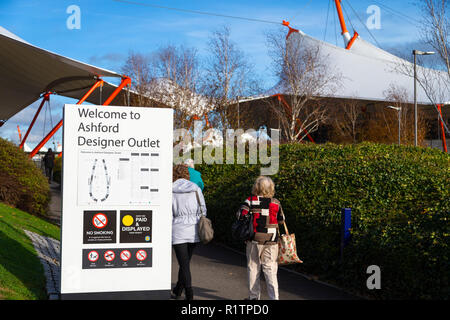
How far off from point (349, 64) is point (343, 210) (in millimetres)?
43030

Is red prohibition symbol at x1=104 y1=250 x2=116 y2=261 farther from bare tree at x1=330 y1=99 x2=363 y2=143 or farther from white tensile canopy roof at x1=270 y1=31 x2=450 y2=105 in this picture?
white tensile canopy roof at x1=270 y1=31 x2=450 y2=105

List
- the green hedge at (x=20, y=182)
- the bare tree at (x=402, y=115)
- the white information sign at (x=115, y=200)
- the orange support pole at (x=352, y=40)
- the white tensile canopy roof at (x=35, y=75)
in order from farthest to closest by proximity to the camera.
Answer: the orange support pole at (x=352, y=40) < the bare tree at (x=402, y=115) < the white tensile canopy roof at (x=35, y=75) < the green hedge at (x=20, y=182) < the white information sign at (x=115, y=200)

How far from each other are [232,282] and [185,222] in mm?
1825

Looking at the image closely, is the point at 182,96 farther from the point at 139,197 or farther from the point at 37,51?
the point at 139,197

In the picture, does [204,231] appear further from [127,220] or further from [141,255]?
[127,220]

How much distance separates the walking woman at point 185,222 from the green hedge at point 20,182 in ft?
26.8

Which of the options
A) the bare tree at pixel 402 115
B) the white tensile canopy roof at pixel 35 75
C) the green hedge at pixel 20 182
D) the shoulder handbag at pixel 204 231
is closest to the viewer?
the shoulder handbag at pixel 204 231

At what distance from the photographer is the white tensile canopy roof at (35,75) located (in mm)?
23092

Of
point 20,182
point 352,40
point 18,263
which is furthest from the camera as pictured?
point 352,40

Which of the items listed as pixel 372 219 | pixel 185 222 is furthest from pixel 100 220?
pixel 372 219

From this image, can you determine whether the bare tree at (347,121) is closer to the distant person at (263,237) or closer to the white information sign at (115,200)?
the distant person at (263,237)

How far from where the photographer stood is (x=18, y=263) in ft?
23.4

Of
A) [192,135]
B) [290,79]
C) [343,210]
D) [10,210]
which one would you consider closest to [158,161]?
[343,210]

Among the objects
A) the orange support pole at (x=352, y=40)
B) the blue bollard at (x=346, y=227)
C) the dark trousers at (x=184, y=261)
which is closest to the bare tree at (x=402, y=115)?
the orange support pole at (x=352, y=40)
